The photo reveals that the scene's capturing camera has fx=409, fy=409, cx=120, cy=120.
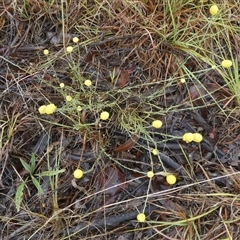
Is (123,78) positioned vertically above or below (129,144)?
above

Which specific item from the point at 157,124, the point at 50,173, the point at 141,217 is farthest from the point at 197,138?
the point at 50,173

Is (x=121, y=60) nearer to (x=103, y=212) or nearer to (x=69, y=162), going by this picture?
(x=69, y=162)

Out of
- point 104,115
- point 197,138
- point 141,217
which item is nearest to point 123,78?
point 104,115

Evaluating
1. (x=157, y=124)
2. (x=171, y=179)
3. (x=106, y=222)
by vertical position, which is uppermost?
(x=157, y=124)

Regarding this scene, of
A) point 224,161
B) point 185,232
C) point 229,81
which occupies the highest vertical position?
point 229,81

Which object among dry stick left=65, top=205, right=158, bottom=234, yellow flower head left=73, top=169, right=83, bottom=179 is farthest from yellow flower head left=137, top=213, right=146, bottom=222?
yellow flower head left=73, top=169, right=83, bottom=179

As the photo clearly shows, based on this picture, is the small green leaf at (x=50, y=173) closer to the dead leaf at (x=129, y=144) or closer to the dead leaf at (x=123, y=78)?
the dead leaf at (x=129, y=144)

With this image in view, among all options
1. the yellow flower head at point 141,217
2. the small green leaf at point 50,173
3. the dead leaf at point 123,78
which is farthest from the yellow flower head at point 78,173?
the dead leaf at point 123,78

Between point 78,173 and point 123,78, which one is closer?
point 78,173

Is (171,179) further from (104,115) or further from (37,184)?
(37,184)

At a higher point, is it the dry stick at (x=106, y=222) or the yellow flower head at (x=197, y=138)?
the yellow flower head at (x=197, y=138)

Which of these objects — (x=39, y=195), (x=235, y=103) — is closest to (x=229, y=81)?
(x=235, y=103)
